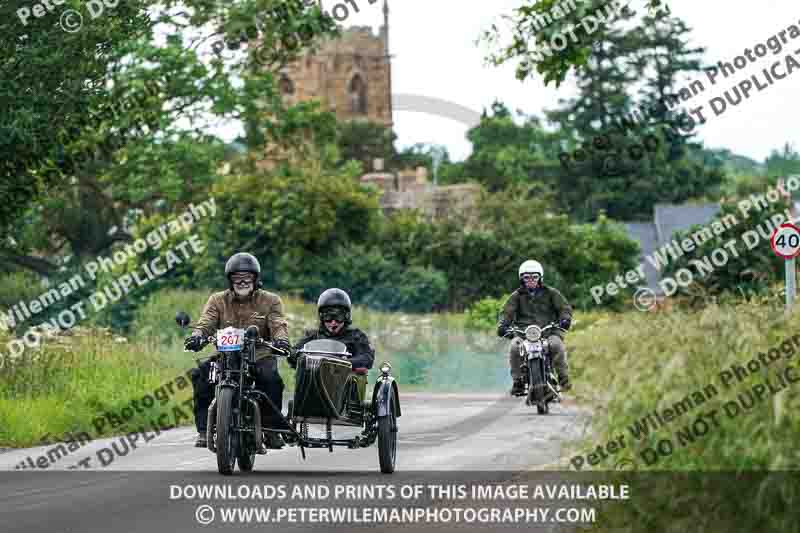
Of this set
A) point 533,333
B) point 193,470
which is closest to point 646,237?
point 533,333

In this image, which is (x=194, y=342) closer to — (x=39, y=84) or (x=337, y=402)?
(x=337, y=402)

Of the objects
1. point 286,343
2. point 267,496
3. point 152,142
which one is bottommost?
point 267,496

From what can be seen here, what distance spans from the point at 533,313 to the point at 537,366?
836 mm

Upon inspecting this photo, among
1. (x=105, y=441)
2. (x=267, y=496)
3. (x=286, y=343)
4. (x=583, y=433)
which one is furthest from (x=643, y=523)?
(x=105, y=441)

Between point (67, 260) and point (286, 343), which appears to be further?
point (67, 260)

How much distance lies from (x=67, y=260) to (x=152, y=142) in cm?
1112

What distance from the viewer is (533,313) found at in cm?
2197

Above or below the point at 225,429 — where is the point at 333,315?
above

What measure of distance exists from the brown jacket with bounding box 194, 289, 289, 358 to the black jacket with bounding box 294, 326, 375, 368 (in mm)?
273

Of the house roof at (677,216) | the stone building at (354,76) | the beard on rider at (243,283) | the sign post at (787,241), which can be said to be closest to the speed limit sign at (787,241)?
the sign post at (787,241)

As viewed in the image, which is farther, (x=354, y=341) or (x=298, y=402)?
(x=354, y=341)

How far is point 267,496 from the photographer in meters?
13.2

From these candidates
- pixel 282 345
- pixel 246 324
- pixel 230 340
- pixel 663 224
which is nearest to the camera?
pixel 230 340

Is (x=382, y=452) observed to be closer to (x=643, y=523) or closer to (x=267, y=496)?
(x=267, y=496)
